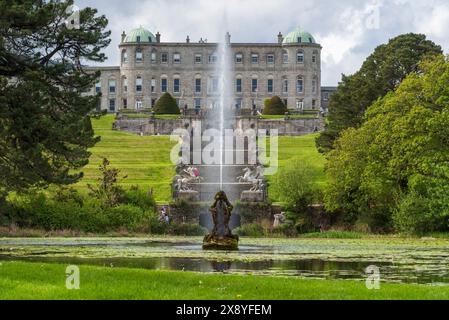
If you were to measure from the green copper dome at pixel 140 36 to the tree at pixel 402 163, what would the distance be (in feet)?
269

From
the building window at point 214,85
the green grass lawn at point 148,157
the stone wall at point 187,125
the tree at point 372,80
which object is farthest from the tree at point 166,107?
the tree at point 372,80

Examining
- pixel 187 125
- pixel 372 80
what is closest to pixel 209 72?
pixel 187 125

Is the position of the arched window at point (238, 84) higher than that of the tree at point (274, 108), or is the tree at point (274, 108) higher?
the arched window at point (238, 84)

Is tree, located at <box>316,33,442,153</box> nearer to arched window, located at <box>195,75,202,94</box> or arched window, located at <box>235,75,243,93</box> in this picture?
arched window, located at <box>235,75,243,93</box>

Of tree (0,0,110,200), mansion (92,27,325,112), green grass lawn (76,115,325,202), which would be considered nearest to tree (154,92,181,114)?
green grass lawn (76,115,325,202)

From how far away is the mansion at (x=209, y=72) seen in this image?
129 m

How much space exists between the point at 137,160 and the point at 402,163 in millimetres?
32213

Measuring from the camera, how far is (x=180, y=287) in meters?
16.4

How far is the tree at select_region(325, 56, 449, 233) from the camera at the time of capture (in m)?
41.6

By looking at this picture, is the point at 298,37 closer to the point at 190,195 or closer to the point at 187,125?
the point at 187,125

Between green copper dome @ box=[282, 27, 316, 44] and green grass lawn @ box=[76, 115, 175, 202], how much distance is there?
39157 mm

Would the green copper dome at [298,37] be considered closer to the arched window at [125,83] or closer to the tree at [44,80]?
the arched window at [125,83]
